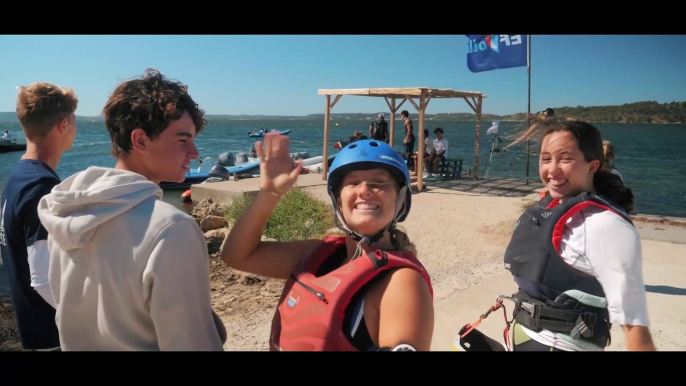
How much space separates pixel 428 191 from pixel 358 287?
11.2 m

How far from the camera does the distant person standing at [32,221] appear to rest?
2129 mm

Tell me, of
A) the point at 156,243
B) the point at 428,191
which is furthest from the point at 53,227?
the point at 428,191

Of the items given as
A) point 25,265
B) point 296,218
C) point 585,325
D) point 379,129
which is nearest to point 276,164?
point 25,265

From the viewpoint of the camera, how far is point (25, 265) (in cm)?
222

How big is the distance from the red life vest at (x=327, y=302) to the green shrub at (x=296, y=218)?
222 inches

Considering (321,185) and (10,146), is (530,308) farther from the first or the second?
(10,146)

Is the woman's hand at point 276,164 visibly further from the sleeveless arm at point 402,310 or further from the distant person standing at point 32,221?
the distant person standing at point 32,221

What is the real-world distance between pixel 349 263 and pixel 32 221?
1.51m

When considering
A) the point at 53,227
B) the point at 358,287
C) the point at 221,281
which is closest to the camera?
the point at 53,227

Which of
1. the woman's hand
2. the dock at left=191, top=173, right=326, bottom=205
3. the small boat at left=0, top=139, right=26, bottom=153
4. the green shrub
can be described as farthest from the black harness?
the small boat at left=0, top=139, right=26, bottom=153

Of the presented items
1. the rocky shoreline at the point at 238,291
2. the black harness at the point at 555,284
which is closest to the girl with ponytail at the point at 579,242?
the black harness at the point at 555,284

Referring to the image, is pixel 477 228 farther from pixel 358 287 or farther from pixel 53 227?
pixel 53 227
